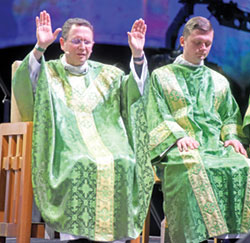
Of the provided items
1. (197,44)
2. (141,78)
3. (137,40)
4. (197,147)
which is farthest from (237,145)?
(137,40)

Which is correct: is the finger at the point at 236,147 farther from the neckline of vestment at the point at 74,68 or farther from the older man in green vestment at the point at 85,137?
the neckline of vestment at the point at 74,68

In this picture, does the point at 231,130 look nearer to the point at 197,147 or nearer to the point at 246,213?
the point at 197,147

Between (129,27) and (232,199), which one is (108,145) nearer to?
(232,199)

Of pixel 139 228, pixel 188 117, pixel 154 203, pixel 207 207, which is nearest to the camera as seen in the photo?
pixel 139 228

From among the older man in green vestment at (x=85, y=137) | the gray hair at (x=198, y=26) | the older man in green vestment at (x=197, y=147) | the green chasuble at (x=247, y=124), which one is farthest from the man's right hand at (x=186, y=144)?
the gray hair at (x=198, y=26)

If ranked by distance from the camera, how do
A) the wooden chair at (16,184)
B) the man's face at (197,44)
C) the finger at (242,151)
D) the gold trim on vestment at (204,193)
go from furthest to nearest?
the man's face at (197,44) → the finger at (242,151) → the gold trim on vestment at (204,193) → the wooden chair at (16,184)

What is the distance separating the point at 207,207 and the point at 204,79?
2.95ft

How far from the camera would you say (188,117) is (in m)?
3.84

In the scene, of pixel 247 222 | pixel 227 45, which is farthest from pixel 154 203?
pixel 247 222

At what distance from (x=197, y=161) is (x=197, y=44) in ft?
2.56

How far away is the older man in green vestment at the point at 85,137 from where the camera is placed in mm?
3170

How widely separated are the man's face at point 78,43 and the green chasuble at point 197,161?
0.42 meters

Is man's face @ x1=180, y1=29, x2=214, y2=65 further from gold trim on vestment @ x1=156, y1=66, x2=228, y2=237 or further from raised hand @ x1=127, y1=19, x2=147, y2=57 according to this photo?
gold trim on vestment @ x1=156, y1=66, x2=228, y2=237

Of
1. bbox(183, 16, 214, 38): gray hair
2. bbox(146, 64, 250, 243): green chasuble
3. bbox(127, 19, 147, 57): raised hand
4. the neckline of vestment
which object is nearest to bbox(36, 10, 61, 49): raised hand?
the neckline of vestment
